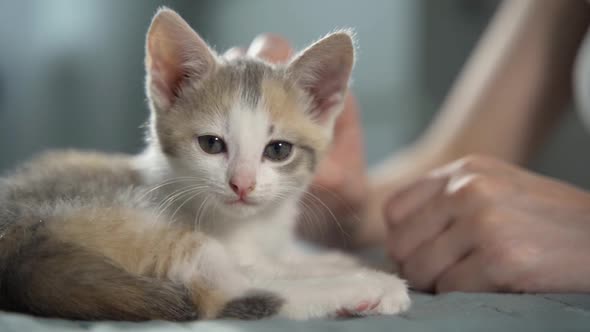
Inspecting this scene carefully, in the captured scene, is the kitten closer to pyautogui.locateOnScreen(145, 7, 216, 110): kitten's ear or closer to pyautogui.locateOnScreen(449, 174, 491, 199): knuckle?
pyautogui.locateOnScreen(145, 7, 216, 110): kitten's ear

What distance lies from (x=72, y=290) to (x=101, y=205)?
0.20 m

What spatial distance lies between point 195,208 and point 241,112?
19 cm

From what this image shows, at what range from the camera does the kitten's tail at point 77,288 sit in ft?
2.05

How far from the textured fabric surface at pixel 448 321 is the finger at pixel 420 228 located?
0.21 m

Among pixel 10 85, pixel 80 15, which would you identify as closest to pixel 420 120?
pixel 80 15

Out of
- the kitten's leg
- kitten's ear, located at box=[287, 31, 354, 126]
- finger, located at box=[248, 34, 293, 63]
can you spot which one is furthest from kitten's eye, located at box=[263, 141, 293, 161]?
finger, located at box=[248, 34, 293, 63]

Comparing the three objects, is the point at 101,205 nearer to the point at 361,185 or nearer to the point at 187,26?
the point at 187,26

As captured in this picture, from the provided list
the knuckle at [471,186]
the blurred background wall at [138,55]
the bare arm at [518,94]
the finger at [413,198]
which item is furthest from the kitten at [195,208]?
the blurred background wall at [138,55]

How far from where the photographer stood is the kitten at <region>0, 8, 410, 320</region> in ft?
2.15

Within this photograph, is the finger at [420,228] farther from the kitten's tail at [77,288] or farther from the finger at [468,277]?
the kitten's tail at [77,288]

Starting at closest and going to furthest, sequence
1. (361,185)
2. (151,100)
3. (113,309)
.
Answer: (113,309) < (151,100) < (361,185)

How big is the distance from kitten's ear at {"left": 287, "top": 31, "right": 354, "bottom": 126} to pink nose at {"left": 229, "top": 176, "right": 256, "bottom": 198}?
0.26m

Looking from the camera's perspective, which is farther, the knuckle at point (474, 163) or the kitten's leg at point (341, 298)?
the knuckle at point (474, 163)

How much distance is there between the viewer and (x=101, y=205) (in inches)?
31.7
